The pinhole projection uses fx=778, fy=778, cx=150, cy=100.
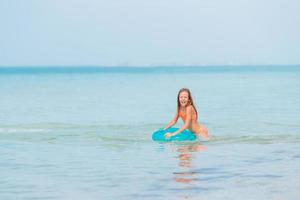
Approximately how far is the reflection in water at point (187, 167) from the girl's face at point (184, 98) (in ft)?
2.37

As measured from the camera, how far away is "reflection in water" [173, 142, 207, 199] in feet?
30.3

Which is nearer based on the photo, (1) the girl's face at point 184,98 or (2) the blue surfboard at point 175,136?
(1) the girl's face at point 184,98

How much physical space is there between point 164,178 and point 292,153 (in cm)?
314

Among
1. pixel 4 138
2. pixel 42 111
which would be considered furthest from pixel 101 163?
pixel 42 111

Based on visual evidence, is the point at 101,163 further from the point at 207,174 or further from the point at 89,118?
the point at 89,118

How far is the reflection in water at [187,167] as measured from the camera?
9.24 meters

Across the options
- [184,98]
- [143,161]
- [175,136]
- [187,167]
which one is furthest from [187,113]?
[187,167]

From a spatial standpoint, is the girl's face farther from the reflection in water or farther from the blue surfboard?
the reflection in water

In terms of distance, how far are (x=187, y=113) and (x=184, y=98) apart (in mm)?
313

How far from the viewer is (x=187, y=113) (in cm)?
1352

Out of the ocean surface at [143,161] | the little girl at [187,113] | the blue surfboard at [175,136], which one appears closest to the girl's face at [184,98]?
the little girl at [187,113]

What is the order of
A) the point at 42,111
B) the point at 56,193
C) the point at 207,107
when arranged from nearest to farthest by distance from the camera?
the point at 56,193, the point at 42,111, the point at 207,107

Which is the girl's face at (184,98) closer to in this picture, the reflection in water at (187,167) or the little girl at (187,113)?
the little girl at (187,113)

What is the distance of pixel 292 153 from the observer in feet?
40.1
